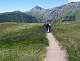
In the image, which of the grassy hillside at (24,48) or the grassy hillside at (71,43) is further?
the grassy hillside at (71,43)

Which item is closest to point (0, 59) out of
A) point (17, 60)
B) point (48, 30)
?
point (17, 60)

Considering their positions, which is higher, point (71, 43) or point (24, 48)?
point (71, 43)

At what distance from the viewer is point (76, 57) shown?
76.7 ft

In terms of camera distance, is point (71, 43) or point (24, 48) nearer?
point (24, 48)

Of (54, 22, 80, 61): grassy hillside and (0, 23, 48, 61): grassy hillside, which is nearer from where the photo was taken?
(0, 23, 48, 61): grassy hillside

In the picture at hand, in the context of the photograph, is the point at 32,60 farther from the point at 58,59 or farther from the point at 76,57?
the point at 76,57

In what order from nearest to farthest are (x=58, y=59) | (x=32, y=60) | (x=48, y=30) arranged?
1. (x=32, y=60)
2. (x=58, y=59)
3. (x=48, y=30)

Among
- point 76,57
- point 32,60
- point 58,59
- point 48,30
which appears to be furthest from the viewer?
point 48,30

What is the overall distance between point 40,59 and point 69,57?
9.07ft

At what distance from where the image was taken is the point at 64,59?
2195 centimetres

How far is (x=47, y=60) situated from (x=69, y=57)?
234 cm

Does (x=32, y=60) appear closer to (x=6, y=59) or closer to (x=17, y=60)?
(x=17, y=60)

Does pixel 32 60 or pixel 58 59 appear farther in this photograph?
pixel 58 59

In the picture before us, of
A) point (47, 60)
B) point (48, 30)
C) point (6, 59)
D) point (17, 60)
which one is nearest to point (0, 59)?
point (6, 59)
